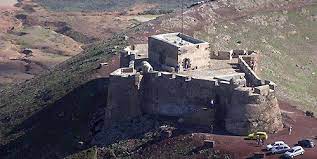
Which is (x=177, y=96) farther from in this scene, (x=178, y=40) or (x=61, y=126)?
(x=61, y=126)

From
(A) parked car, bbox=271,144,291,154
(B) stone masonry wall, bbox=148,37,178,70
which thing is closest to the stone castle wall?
(B) stone masonry wall, bbox=148,37,178,70

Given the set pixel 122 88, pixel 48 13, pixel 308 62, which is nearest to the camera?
pixel 122 88

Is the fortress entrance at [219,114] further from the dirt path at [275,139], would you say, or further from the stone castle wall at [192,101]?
the dirt path at [275,139]

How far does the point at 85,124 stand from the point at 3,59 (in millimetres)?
69887

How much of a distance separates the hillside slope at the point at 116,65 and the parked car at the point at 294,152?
17435mm

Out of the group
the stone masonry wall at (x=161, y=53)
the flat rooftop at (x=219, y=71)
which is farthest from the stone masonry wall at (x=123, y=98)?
the flat rooftop at (x=219, y=71)

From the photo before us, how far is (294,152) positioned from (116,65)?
92.6 ft

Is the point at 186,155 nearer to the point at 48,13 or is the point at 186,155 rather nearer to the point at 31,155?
the point at 31,155

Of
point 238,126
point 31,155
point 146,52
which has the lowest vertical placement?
point 31,155

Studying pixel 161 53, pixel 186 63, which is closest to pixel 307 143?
pixel 186 63

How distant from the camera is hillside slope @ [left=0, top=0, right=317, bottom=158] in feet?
212

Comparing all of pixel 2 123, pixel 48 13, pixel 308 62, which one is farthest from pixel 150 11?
pixel 2 123

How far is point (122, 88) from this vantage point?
192ft

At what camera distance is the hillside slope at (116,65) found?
6462 cm
